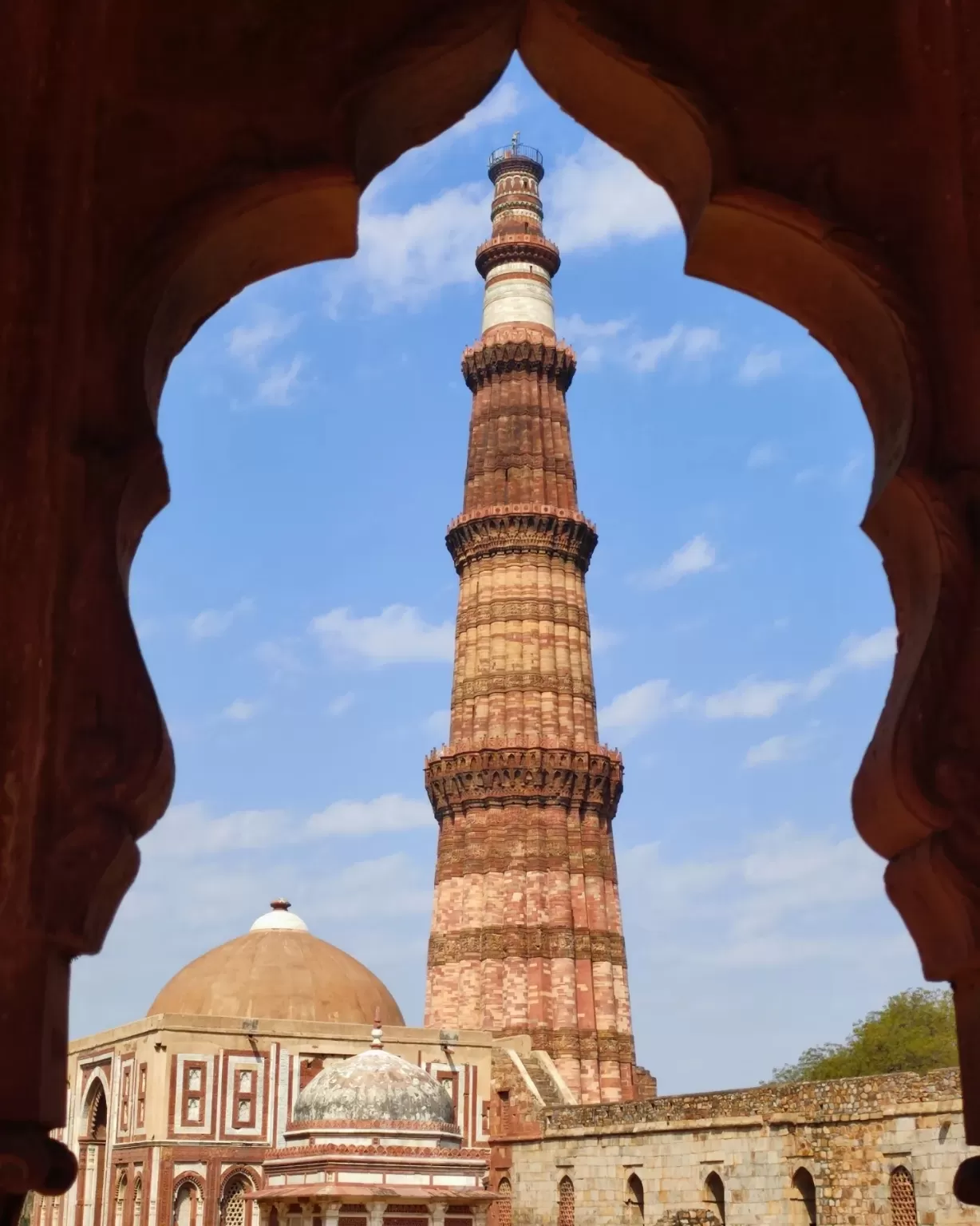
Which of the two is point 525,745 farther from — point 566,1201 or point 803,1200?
point 803,1200

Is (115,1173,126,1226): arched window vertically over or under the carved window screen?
under

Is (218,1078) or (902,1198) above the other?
(218,1078)

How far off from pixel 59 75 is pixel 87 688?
86 cm

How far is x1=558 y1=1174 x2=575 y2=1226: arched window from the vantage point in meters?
23.9

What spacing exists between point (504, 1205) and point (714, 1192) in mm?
6002

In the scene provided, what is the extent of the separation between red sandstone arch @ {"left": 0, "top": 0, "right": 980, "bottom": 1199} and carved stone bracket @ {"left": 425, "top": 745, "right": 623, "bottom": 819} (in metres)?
28.2

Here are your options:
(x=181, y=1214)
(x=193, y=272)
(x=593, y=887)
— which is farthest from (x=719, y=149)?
(x=593, y=887)

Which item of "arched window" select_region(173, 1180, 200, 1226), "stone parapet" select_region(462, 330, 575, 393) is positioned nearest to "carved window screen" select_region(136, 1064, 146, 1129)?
"arched window" select_region(173, 1180, 200, 1226)

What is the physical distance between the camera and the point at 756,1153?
19.5 meters

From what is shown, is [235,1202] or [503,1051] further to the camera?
[503,1051]

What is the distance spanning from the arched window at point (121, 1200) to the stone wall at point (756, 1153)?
6336 mm

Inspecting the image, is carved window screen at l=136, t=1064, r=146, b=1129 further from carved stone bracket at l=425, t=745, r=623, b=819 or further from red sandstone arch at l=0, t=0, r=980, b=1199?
red sandstone arch at l=0, t=0, r=980, b=1199

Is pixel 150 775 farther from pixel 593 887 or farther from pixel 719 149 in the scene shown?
pixel 593 887

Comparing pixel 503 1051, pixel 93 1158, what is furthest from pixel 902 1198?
pixel 93 1158
